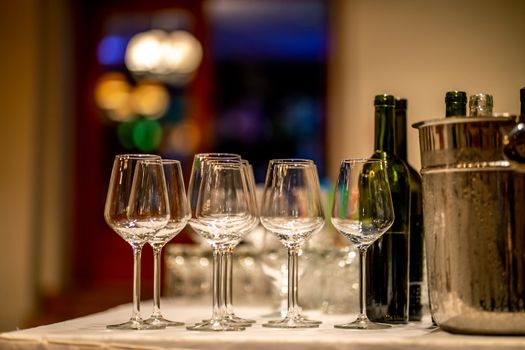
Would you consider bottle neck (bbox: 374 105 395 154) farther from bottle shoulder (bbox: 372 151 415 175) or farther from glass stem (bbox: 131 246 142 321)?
glass stem (bbox: 131 246 142 321)

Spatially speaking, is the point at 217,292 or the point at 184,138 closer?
the point at 217,292

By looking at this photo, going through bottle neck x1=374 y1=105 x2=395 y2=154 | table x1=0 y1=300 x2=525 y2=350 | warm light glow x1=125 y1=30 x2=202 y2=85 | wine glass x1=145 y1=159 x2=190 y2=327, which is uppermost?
warm light glow x1=125 y1=30 x2=202 y2=85

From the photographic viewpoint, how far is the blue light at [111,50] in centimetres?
460

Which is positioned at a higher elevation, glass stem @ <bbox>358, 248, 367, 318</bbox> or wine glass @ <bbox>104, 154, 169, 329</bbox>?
wine glass @ <bbox>104, 154, 169, 329</bbox>

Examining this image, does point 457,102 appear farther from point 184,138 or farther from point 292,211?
point 184,138

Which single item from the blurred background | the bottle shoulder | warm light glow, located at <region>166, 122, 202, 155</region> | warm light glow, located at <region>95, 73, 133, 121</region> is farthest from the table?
warm light glow, located at <region>95, 73, 133, 121</region>

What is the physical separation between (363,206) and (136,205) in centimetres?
31

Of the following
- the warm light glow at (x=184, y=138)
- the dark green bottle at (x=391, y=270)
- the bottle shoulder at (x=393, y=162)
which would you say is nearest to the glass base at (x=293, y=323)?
the dark green bottle at (x=391, y=270)

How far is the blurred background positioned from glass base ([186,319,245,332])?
2.95 m

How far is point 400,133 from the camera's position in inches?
46.3

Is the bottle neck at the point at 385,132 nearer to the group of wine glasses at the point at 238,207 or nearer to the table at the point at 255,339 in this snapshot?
the group of wine glasses at the point at 238,207

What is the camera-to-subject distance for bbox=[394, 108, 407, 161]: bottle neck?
3.83ft

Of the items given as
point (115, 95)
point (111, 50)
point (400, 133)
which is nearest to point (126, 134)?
point (115, 95)

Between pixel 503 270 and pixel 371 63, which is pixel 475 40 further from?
pixel 503 270
